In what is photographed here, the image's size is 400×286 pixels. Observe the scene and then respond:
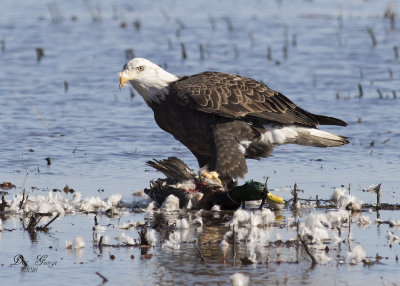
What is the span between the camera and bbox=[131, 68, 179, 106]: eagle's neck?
808cm

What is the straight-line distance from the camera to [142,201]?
746 centimetres

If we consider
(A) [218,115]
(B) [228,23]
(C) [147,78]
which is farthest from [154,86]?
(B) [228,23]

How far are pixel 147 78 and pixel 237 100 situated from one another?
2.64ft

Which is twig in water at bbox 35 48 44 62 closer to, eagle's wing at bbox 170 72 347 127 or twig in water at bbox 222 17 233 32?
twig in water at bbox 222 17 233 32

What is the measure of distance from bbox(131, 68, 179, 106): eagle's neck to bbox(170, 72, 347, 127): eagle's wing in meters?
0.09

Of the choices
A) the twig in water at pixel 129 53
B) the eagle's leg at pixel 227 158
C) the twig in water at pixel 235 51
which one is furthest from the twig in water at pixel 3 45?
the eagle's leg at pixel 227 158

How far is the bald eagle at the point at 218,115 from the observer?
26.0ft

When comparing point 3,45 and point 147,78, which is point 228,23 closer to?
point 3,45

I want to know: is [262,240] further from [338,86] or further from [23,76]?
[23,76]

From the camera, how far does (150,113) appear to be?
457 inches

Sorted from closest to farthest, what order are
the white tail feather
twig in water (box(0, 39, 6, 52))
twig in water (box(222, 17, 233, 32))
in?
the white tail feather < twig in water (box(0, 39, 6, 52)) < twig in water (box(222, 17, 233, 32))

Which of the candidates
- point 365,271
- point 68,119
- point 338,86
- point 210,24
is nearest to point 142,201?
point 365,271
